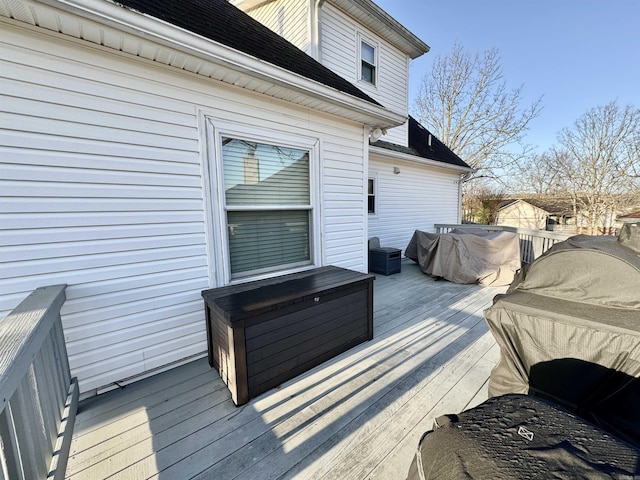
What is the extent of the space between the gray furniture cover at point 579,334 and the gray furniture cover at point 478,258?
347 cm

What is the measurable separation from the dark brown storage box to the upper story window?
5.70m

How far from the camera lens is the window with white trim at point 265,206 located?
2717 mm

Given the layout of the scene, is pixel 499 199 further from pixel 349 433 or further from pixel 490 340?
pixel 349 433

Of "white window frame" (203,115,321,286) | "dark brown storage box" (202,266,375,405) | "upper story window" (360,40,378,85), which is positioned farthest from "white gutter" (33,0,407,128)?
"upper story window" (360,40,378,85)

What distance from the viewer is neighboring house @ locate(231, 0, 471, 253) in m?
5.61

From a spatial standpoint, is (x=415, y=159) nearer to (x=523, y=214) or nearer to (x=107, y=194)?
(x=107, y=194)

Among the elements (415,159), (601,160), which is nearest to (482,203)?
(601,160)

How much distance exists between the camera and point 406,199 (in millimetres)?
7598

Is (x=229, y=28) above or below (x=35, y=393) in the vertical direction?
above

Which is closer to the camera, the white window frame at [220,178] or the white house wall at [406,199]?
the white window frame at [220,178]

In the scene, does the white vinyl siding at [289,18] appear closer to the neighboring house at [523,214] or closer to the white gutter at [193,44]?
the white gutter at [193,44]

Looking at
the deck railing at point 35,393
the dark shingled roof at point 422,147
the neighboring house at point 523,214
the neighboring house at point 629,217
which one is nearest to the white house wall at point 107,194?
the deck railing at point 35,393

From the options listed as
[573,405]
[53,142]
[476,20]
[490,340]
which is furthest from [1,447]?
[476,20]

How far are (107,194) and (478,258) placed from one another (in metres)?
5.75
